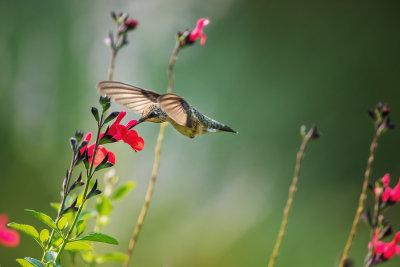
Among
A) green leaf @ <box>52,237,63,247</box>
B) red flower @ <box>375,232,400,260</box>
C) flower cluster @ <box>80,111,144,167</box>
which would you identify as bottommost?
green leaf @ <box>52,237,63,247</box>

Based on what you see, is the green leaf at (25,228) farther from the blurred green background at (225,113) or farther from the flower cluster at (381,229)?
the blurred green background at (225,113)

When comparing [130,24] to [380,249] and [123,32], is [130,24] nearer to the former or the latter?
[123,32]

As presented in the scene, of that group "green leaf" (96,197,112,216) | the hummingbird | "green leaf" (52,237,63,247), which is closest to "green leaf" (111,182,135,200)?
"green leaf" (96,197,112,216)

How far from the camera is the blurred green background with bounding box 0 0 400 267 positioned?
13.3ft

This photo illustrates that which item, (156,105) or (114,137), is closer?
(114,137)

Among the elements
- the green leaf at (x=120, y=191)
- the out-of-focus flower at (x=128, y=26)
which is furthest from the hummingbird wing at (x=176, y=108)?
the out-of-focus flower at (x=128, y=26)

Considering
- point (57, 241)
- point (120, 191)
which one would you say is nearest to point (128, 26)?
point (120, 191)

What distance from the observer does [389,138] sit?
14.1 feet

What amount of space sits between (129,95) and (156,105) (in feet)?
0.26

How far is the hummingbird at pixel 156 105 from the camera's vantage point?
1.14 m

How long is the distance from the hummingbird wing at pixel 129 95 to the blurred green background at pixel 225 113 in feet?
8.11

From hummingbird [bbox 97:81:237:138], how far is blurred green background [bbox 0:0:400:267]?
2461 mm

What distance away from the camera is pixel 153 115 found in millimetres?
1192

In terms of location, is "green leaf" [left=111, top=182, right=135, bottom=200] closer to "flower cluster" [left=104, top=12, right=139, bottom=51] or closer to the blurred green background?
"flower cluster" [left=104, top=12, right=139, bottom=51]
